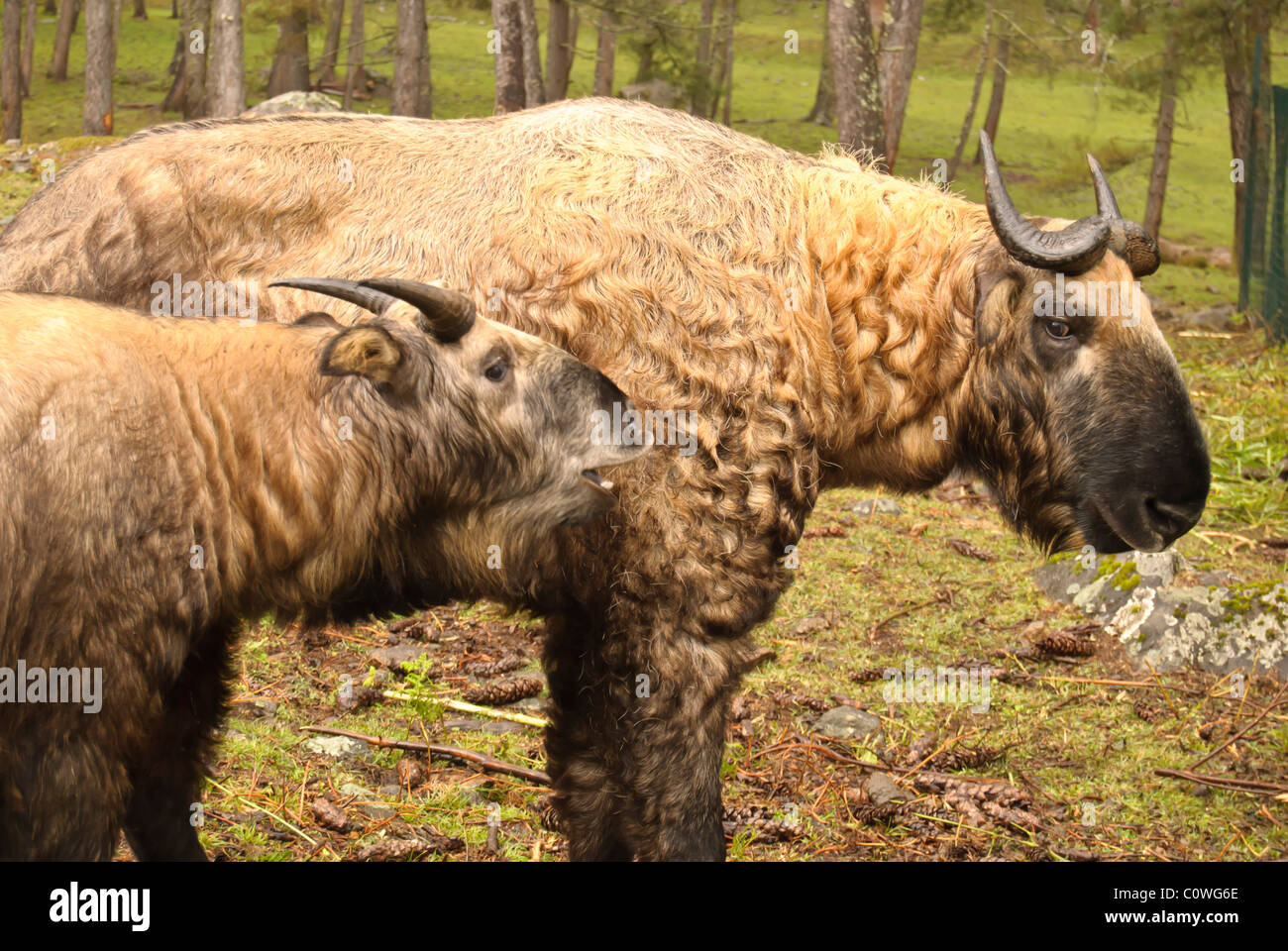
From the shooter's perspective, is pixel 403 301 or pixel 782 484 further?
pixel 782 484

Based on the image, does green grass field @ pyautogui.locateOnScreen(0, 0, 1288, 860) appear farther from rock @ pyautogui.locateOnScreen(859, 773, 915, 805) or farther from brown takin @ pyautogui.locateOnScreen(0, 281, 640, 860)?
brown takin @ pyautogui.locateOnScreen(0, 281, 640, 860)

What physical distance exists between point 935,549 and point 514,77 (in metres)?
8.22

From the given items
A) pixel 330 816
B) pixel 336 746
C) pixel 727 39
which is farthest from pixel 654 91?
pixel 330 816

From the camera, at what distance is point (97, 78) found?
20688 mm

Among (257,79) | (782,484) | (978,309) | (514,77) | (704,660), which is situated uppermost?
(257,79)

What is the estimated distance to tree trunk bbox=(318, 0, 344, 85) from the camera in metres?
27.1

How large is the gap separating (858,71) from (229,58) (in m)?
9.63

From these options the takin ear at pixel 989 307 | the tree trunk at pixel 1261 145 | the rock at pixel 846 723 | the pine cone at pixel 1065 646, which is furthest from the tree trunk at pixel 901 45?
the takin ear at pixel 989 307

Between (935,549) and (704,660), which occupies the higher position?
(704,660)

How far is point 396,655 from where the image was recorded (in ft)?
19.0

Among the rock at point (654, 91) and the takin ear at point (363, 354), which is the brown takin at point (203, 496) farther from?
the rock at point (654, 91)

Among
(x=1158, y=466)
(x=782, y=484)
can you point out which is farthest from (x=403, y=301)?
(x=1158, y=466)

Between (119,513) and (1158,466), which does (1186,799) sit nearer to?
(1158,466)

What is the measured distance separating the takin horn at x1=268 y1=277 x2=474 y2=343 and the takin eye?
185cm
